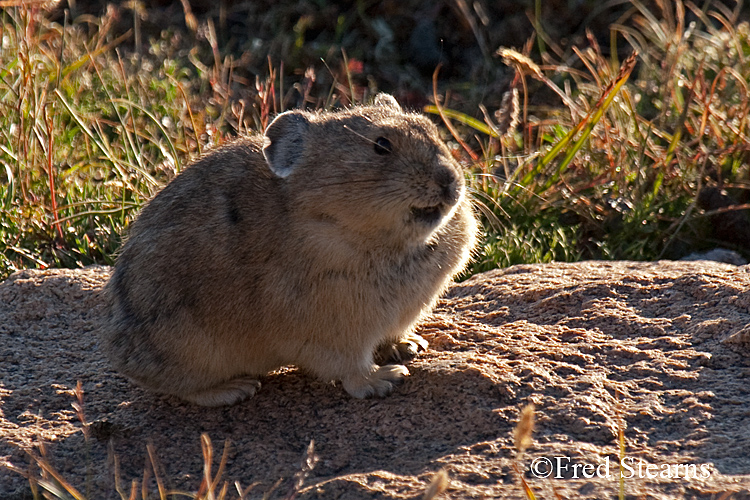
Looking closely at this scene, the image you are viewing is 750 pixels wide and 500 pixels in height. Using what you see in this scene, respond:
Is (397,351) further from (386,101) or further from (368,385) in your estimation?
(386,101)

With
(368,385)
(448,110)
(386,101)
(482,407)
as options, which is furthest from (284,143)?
(448,110)

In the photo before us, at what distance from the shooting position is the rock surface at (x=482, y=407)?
341 centimetres

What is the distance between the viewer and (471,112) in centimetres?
884

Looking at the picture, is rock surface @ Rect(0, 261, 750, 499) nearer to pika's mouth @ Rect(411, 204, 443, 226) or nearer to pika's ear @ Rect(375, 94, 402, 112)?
pika's mouth @ Rect(411, 204, 443, 226)

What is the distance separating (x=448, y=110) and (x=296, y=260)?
432 cm

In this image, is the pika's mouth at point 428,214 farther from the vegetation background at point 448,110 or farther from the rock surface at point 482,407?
the vegetation background at point 448,110

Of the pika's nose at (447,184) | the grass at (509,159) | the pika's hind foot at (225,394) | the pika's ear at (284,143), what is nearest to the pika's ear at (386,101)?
the pika's ear at (284,143)

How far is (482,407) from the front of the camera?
3895mm

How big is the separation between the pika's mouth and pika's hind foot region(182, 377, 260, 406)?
3.95ft

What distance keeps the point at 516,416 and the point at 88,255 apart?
3557mm

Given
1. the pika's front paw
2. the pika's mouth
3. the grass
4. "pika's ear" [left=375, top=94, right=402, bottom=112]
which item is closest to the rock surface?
the pika's front paw

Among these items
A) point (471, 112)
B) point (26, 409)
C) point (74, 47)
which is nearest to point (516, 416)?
point (26, 409)

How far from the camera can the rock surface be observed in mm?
3412

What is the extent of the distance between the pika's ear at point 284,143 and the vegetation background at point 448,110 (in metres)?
1.73
